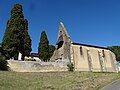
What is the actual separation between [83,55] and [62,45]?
21.7 feet

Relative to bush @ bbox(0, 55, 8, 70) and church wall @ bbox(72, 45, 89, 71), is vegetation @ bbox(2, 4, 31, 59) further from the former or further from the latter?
church wall @ bbox(72, 45, 89, 71)

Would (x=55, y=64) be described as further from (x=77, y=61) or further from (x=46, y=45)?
(x=46, y=45)

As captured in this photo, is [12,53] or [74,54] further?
[74,54]

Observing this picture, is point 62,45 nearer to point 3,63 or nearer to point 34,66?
point 34,66

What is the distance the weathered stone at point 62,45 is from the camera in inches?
1860

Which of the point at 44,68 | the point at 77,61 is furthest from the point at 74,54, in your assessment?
the point at 44,68

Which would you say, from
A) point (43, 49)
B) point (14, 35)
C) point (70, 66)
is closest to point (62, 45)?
point (43, 49)

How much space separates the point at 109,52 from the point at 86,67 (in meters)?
10.4

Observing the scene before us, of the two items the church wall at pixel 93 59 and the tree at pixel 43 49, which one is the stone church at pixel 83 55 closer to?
the church wall at pixel 93 59

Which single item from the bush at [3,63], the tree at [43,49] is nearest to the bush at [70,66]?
the tree at [43,49]

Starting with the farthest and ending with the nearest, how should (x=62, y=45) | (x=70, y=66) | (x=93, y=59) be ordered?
(x=62, y=45)
(x=93, y=59)
(x=70, y=66)

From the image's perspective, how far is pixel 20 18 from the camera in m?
41.1

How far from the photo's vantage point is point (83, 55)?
46.8m

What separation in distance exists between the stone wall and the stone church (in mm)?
4535
